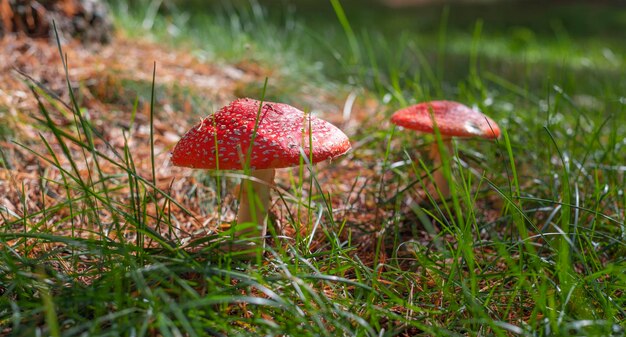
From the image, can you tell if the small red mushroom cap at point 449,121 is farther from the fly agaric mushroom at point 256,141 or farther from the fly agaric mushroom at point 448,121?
the fly agaric mushroom at point 256,141

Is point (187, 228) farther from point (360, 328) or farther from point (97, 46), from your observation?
point (97, 46)

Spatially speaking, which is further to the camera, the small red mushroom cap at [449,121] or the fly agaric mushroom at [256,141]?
the small red mushroom cap at [449,121]

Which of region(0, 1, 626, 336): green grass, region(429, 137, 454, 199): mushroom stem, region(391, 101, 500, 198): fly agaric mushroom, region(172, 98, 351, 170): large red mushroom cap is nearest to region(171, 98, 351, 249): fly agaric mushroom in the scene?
region(172, 98, 351, 170): large red mushroom cap

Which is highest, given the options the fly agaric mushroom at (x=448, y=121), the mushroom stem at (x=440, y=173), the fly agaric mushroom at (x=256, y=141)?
the fly agaric mushroom at (x=256, y=141)

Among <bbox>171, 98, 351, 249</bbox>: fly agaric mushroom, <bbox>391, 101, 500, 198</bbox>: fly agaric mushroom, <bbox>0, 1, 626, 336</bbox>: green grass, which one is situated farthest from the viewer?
<bbox>391, 101, 500, 198</bbox>: fly agaric mushroom

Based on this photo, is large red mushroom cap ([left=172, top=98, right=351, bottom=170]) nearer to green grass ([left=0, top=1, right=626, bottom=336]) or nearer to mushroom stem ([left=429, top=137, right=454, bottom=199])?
green grass ([left=0, top=1, right=626, bottom=336])

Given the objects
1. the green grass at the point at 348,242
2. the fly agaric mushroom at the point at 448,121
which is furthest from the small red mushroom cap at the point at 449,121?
the green grass at the point at 348,242

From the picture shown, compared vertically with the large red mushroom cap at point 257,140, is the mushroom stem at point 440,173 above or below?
below
